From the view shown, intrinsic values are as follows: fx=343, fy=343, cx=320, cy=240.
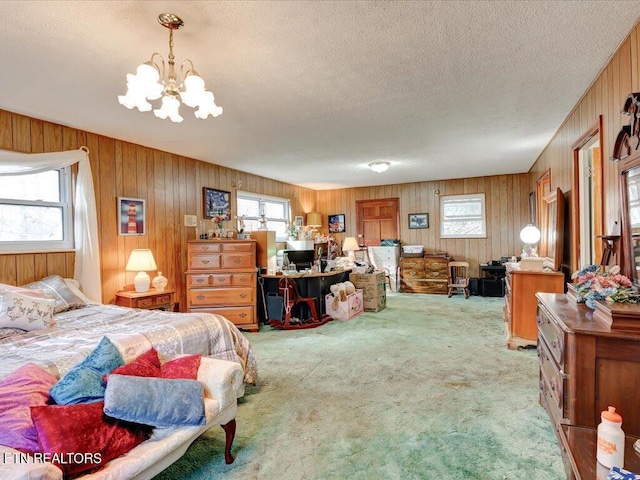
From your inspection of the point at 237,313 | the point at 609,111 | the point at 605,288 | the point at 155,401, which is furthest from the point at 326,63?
the point at 237,313

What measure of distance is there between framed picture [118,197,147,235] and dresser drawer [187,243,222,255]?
0.60 metres

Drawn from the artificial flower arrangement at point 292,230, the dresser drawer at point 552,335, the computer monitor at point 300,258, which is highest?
the artificial flower arrangement at point 292,230

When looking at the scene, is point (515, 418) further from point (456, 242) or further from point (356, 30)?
point (456, 242)

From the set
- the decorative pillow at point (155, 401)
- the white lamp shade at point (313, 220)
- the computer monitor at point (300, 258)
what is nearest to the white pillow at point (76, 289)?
the decorative pillow at point (155, 401)

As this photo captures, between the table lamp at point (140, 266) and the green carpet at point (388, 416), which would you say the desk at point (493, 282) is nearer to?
the green carpet at point (388, 416)

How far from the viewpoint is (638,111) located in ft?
6.01

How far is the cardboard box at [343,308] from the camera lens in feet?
16.3

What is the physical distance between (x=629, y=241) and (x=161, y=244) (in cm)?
466

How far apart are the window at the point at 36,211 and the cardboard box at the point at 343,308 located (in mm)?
3230

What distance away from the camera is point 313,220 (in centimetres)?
809

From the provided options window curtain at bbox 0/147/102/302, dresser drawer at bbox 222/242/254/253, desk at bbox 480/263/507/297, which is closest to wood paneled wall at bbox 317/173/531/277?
desk at bbox 480/263/507/297

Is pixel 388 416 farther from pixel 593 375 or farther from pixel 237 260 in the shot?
pixel 237 260

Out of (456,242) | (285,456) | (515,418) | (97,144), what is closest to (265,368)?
(285,456)

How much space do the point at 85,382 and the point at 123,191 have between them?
3.13 meters
